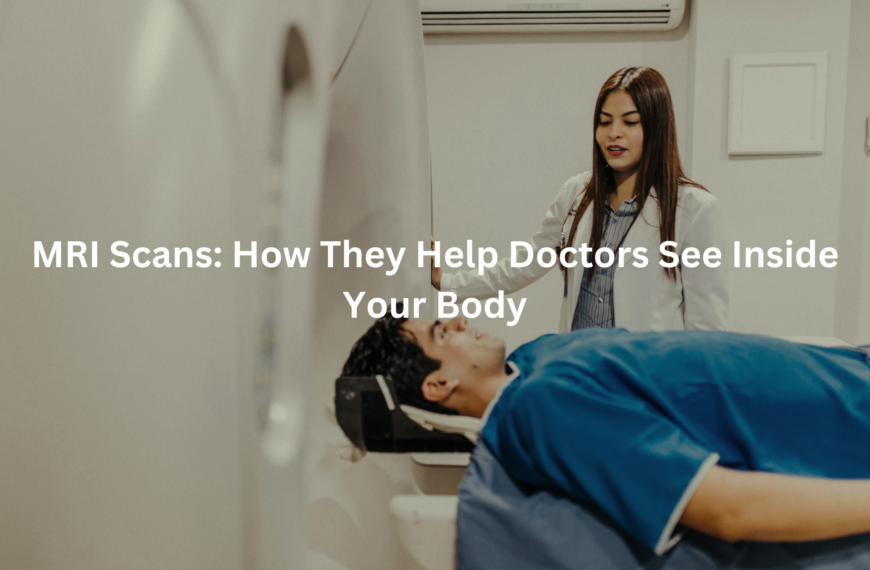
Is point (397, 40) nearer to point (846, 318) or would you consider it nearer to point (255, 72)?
point (255, 72)

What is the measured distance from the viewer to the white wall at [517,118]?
2.59 m

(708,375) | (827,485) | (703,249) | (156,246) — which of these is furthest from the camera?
(703,249)

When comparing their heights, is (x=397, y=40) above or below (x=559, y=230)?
above

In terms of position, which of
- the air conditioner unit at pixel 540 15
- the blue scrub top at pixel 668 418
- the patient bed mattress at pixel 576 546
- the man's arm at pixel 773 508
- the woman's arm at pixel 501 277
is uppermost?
the air conditioner unit at pixel 540 15

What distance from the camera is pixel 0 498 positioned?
1.62 feet

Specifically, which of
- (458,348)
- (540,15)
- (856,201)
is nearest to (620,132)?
(458,348)

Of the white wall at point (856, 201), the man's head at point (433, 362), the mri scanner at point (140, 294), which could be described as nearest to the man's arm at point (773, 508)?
the man's head at point (433, 362)

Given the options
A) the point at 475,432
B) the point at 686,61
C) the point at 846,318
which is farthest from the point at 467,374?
the point at 846,318

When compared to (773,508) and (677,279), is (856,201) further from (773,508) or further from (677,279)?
(773,508)

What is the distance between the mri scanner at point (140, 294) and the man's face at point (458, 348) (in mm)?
345

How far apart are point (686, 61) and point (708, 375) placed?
2.24m

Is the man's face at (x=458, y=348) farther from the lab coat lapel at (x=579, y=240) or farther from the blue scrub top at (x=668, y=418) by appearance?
the lab coat lapel at (x=579, y=240)

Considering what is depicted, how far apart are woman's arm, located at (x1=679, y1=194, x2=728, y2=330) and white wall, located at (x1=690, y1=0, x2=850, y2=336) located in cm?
132

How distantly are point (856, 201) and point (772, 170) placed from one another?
18.7 inches
